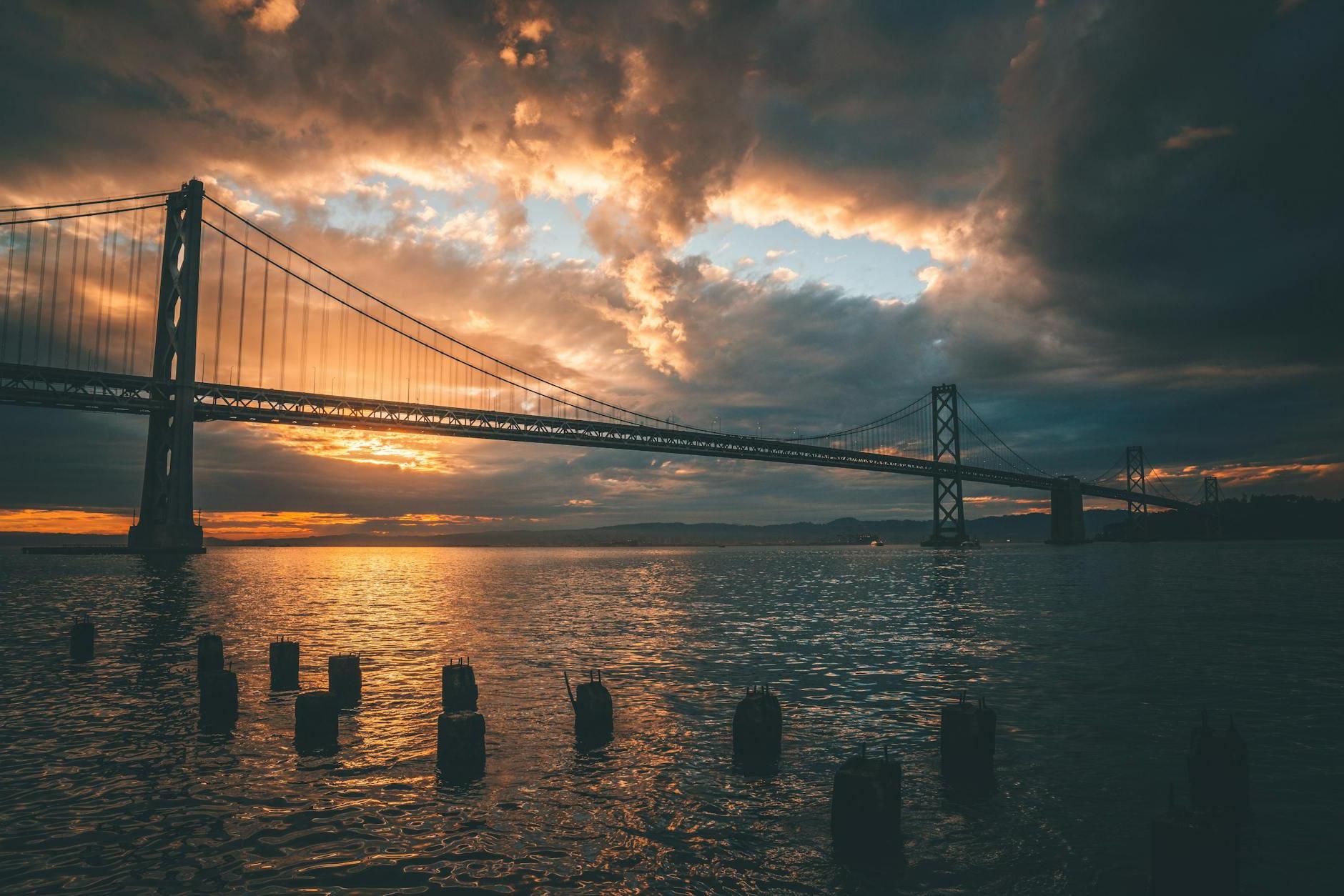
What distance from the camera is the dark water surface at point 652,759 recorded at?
23.1 ft

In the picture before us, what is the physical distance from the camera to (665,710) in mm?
13219

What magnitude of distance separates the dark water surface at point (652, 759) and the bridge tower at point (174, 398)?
136 feet

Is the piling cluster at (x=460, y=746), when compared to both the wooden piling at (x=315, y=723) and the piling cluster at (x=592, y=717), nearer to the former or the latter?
the piling cluster at (x=592, y=717)

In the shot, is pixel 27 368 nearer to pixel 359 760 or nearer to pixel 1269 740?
pixel 359 760

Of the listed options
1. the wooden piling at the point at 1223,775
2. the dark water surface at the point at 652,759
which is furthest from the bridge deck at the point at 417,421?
the wooden piling at the point at 1223,775

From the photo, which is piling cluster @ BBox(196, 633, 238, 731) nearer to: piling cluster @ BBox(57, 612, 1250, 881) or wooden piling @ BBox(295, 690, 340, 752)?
piling cluster @ BBox(57, 612, 1250, 881)

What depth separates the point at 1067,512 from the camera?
128 metres

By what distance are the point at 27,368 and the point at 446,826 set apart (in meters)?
74.5

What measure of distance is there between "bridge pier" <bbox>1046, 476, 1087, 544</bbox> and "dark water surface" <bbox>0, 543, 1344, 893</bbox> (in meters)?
105

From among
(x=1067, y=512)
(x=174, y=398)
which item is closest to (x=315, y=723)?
(x=174, y=398)

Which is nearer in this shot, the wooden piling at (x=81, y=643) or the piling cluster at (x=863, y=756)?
the piling cluster at (x=863, y=756)

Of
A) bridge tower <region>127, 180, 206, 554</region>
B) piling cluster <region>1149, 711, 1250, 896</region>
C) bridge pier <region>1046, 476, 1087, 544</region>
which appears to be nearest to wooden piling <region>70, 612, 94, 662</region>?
piling cluster <region>1149, 711, 1250, 896</region>

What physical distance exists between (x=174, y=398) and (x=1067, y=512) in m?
130

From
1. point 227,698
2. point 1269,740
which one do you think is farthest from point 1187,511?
point 227,698
